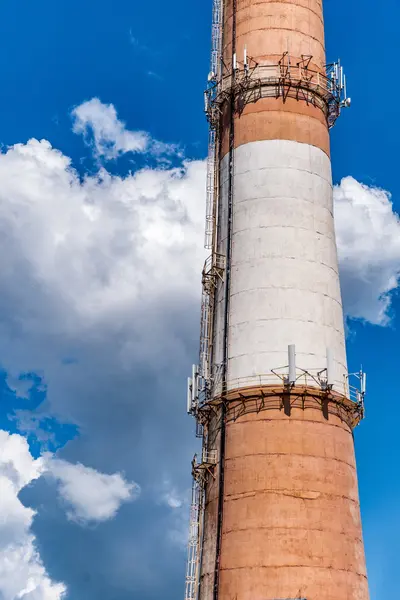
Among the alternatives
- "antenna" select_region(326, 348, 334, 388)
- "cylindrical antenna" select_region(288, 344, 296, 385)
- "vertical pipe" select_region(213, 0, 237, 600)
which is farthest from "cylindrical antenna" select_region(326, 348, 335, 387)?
"vertical pipe" select_region(213, 0, 237, 600)

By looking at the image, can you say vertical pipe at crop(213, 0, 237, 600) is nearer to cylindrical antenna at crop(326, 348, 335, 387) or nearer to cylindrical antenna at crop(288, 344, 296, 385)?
cylindrical antenna at crop(288, 344, 296, 385)

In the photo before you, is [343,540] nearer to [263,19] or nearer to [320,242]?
[320,242]

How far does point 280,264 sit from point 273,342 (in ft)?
15.3

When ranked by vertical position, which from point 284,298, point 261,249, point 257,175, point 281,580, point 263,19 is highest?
point 263,19

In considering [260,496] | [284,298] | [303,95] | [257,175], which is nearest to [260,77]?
[303,95]

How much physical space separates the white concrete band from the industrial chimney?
0.07 m

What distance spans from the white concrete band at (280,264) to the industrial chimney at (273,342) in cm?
7

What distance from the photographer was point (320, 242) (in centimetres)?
4691

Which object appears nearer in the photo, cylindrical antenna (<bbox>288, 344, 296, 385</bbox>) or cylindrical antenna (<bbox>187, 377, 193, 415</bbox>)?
cylindrical antenna (<bbox>288, 344, 296, 385</bbox>)

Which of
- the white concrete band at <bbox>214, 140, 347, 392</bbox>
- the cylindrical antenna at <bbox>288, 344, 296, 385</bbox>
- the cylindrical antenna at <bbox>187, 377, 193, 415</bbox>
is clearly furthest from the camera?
the cylindrical antenna at <bbox>187, 377, 193, 415</bbox>

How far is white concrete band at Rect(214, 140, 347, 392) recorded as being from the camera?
44.2 metres

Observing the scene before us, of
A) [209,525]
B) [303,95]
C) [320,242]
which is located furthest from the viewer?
[303,95]

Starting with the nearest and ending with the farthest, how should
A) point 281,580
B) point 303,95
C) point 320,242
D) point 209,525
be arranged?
point 281,580, point 209,525, point 320,242, point 303,95

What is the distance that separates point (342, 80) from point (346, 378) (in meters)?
20.0
